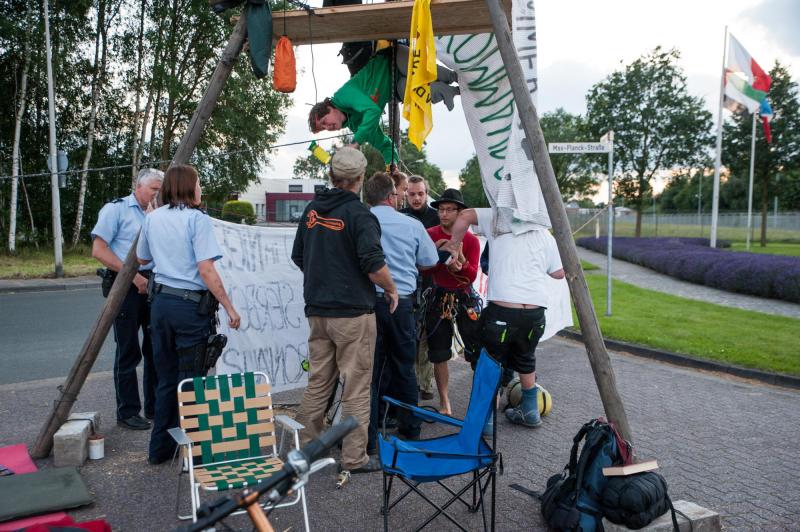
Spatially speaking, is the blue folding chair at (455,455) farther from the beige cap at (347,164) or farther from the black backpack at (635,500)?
the beige cap at (347,164)

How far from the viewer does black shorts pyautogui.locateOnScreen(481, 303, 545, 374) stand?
4.96m

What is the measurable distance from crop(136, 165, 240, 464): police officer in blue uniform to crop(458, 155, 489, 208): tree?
4841 cm

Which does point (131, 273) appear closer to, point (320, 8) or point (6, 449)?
point (6, 449)

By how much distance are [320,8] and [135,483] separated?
3.61 m

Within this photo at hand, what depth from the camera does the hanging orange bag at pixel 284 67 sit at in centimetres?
504

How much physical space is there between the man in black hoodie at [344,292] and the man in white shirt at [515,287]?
3.43 feet

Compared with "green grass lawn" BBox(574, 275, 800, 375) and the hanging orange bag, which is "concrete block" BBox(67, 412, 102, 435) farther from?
"green grass lawn" BBox(574, 275, 800, 375)

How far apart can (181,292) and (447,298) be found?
2375 mm

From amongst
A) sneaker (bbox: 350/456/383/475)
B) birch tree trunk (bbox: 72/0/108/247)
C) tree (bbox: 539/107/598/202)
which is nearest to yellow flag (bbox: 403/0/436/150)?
sneaker (bbox: 350/456/383/475)

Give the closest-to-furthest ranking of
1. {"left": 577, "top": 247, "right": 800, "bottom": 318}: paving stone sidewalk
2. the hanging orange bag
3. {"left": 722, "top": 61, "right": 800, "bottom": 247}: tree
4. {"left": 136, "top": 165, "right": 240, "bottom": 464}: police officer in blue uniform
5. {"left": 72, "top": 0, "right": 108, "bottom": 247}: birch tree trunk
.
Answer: {"left": 136, "top": 165, "right": 240, "bottom": 464}: police officer in blue uniform < the hanging orange bag < {"left": 577, "top": 247, "right": 800, "bottom": 318}: paving stone sidewalk < {"left": 72, "top": 0, "right": 108, "bottom": 247}: birch tree trunk < {"left": 722, "top": 61, "right": 800, "bottom": 247}: tree

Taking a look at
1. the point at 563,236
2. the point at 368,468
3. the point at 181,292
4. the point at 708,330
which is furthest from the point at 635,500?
the point at 708,330

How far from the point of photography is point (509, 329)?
16.3ft

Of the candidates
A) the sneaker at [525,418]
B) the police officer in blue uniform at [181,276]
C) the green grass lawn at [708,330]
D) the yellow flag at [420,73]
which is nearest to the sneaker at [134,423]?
the police officer in blue uniform at [181,276]

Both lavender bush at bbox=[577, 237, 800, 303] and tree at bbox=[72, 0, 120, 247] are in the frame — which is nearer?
lavender bush at bbox=[577, 237, 800, 303]
